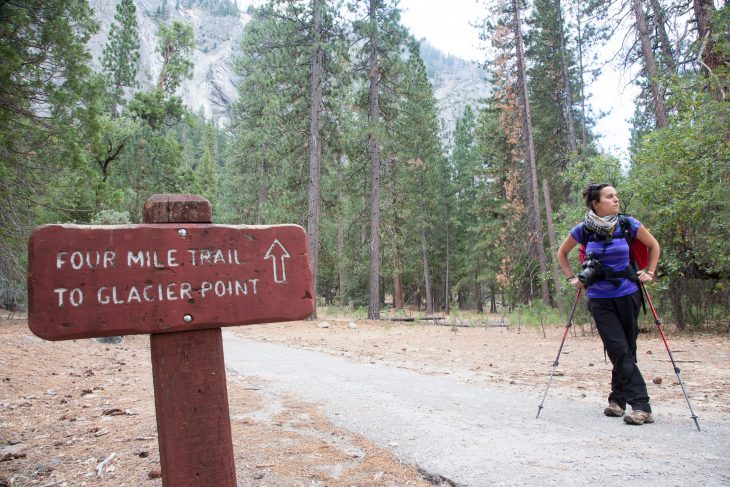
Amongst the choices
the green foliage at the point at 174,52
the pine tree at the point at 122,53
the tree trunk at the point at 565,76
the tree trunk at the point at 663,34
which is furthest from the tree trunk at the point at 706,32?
the pine tree at the point at 122,53

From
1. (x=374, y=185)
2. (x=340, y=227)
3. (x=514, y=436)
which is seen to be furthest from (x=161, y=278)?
(x=340, y=227)

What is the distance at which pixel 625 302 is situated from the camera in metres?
3.97

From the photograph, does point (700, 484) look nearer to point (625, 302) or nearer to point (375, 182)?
point (625, 302)

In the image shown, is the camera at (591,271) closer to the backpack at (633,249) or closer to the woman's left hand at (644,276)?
the backpack at (633,249)

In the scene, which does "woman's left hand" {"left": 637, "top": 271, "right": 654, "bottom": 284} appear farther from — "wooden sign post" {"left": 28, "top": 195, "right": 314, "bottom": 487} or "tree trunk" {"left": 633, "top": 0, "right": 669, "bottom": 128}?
"tree trunk" {"left": 633, "top": 0, "right": 669, "bottom": 128}

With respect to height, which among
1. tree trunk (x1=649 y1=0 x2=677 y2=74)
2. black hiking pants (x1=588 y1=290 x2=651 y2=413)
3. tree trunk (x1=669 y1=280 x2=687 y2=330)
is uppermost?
tree trunk (x1=649 y1=0 x2=677 y2=74)

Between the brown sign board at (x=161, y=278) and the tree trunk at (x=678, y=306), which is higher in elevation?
the brown sign board at (x=161, y=278)

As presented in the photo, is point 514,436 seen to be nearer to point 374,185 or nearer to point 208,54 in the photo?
point 374,185

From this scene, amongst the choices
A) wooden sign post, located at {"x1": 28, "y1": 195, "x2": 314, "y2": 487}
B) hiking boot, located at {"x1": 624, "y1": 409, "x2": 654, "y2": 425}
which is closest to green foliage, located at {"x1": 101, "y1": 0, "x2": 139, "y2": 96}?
wooden sign post, located at {"x1": 28, "y1": 195, "x2": 314, "y2": 487}

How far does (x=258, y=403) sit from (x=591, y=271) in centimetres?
333

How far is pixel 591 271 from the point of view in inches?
155

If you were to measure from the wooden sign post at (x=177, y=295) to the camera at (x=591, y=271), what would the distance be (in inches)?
105

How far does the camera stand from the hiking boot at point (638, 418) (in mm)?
3662

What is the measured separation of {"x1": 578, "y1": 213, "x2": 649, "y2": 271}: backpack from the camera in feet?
13.4
